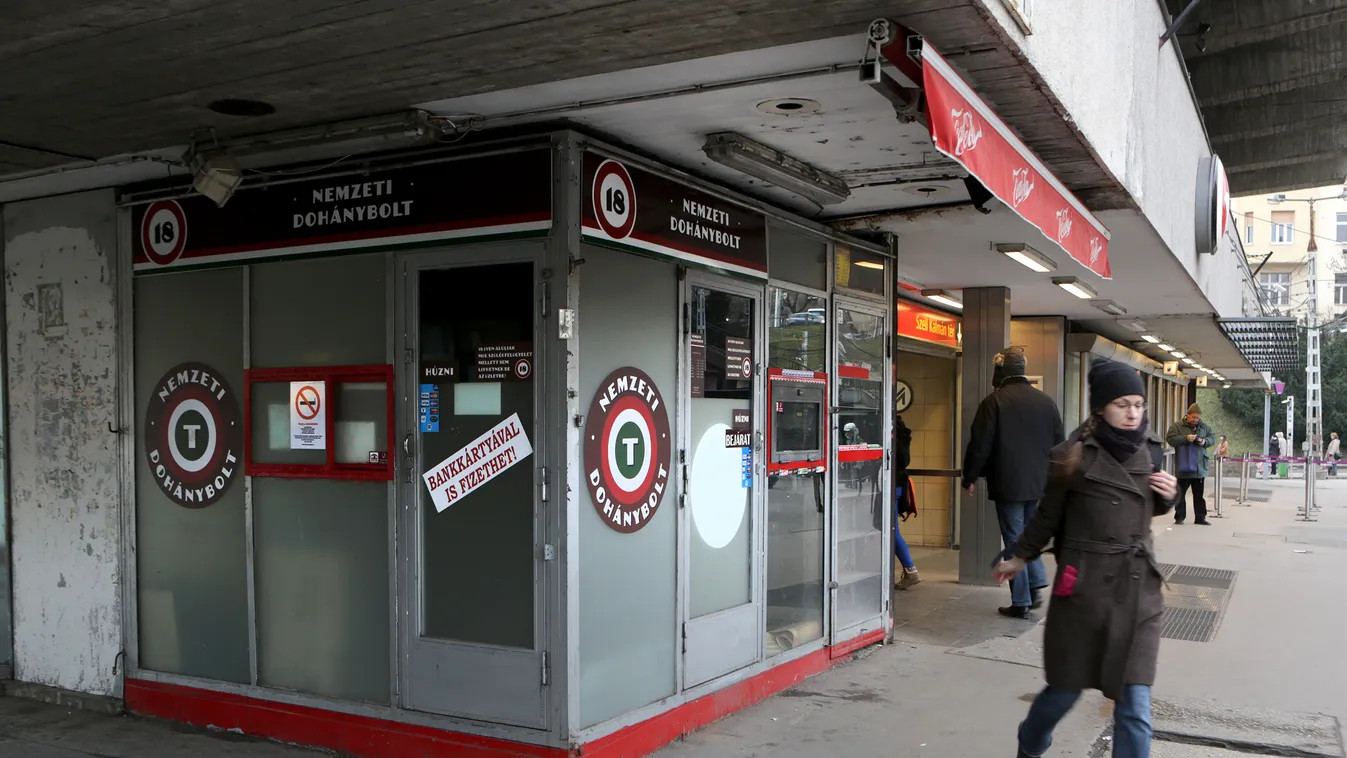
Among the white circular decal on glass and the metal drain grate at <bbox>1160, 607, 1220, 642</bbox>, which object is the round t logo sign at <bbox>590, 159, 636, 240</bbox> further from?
the metal drain grate at <bbox>1160, 607, 1220, 642</bbox>

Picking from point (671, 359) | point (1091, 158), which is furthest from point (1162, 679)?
point (671, 359)

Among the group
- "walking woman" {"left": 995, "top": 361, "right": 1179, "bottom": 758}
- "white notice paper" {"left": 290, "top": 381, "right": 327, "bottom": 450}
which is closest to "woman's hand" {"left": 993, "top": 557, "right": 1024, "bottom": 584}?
"walking woman" {"left": 995, "top": 361, "right": 1179, "bottom": 758}

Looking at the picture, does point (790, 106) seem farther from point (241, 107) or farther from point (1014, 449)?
point (1014, 449)

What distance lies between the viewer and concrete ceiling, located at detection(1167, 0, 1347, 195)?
11.0 m

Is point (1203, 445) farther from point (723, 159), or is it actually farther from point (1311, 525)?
point (723, 159)

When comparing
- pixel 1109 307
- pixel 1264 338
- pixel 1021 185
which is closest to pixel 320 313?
pixel 1021 185

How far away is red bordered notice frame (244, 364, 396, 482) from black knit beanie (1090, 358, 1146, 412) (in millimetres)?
3098

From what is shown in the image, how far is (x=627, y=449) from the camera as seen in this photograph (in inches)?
193

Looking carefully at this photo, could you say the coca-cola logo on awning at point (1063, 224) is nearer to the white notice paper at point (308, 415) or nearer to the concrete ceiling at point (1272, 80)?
the white notice paper at point (308, 415)

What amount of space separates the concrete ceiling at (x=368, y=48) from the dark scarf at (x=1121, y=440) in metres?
1.36

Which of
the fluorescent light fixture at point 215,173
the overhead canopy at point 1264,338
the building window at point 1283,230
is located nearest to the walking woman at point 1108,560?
the fluorescent light fixture at point 215,173

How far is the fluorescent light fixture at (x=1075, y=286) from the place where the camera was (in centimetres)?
913

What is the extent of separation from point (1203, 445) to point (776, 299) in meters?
11.6

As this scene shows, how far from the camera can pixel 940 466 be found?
12.2 meters
